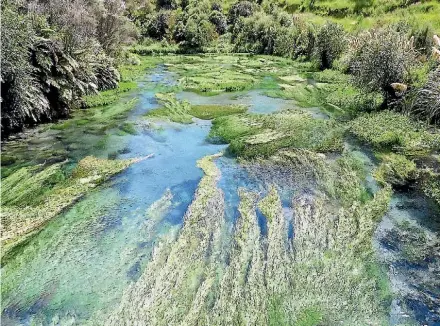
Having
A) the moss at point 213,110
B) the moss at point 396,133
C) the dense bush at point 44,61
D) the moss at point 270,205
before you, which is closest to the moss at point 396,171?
the moss at point 396,133

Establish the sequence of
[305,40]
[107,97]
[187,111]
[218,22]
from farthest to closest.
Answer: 1. [218,22]
2. [305,40]
3. [107,97]
4. [187,111]

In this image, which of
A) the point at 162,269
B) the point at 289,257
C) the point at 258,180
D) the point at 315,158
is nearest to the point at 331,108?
the point at 315,158

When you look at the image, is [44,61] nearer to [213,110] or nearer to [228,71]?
[213,110]

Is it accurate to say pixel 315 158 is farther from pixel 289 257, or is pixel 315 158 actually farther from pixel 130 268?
pixel 130 268

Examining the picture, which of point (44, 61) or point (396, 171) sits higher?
point (44, 61)

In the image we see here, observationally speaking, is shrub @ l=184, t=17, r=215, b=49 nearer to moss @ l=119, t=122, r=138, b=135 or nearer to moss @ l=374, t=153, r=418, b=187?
moss @ l=119, t=122, r=138, b=135

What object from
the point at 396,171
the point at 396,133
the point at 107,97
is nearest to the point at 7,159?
the point at 107,97

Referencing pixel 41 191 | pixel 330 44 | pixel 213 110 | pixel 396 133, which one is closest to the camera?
pixel 41 191
